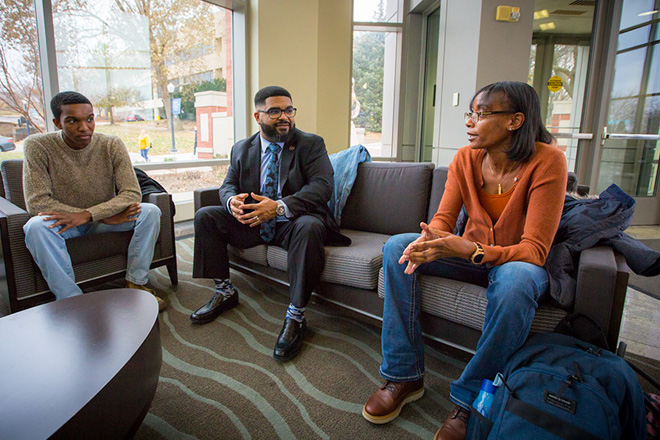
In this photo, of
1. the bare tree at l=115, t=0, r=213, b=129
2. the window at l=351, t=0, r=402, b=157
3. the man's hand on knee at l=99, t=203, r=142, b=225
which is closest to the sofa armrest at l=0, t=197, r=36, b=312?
the man's hand on knee at l=99, t=203, r=142, b=225

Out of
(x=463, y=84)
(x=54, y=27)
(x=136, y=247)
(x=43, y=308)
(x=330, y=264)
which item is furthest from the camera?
(x=463, y=84)

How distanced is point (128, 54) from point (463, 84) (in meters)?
3.16

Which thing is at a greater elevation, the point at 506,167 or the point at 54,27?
the point at 54,27

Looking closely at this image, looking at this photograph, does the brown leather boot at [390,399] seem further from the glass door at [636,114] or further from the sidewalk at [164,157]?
the glass door at [636,114]

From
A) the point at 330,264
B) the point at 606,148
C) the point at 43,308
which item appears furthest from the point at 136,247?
the point at 606,148

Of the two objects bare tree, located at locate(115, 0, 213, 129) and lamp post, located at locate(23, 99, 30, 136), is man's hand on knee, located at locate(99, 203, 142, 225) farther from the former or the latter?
bare tree, located at locate(115, 0, 213, 129)

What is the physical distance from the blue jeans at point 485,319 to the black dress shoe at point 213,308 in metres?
1.02

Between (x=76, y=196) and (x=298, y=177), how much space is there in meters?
1.22

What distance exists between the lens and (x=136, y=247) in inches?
88.1

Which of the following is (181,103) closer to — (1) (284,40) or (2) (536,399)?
(1) (284,40)

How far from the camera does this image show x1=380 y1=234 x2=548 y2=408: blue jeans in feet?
3.96

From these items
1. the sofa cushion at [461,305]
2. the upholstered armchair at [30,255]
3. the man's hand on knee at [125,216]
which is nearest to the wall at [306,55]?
the upholstered armchair at [30,255]

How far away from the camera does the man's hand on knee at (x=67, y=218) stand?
1.95m

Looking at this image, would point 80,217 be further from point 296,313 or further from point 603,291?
point 603,291
